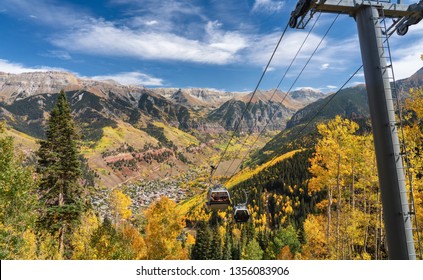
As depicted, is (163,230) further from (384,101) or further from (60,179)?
(384,101)

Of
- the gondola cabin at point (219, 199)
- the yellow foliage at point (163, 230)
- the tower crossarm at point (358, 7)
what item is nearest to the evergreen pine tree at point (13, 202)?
the gondola cabin at point (219, 199)

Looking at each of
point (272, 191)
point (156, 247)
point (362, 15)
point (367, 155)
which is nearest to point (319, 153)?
point (367, 155)

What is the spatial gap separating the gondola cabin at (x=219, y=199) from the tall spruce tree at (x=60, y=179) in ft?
47.5

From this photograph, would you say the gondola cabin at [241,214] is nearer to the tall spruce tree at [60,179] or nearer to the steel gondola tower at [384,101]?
the steel gondola tower at [384,101]

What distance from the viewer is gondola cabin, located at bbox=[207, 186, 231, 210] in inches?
813

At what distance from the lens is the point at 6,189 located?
18484 millimetres

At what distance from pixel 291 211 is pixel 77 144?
145224 mm

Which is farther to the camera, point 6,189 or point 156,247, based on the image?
point 156,247

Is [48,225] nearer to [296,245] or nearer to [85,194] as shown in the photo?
[85,194]

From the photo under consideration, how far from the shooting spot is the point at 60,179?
2873 centimetres

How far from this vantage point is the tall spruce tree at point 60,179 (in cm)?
2780

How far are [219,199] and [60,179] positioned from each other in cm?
1644

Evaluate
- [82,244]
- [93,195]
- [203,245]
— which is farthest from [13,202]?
[203,245]

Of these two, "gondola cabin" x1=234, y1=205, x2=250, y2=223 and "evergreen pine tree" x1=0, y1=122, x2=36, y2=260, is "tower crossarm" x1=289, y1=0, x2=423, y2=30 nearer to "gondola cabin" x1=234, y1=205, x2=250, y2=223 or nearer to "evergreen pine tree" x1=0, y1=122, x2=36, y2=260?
"gondola cabin" x1=234, y1=205, x2=250, y2=223
